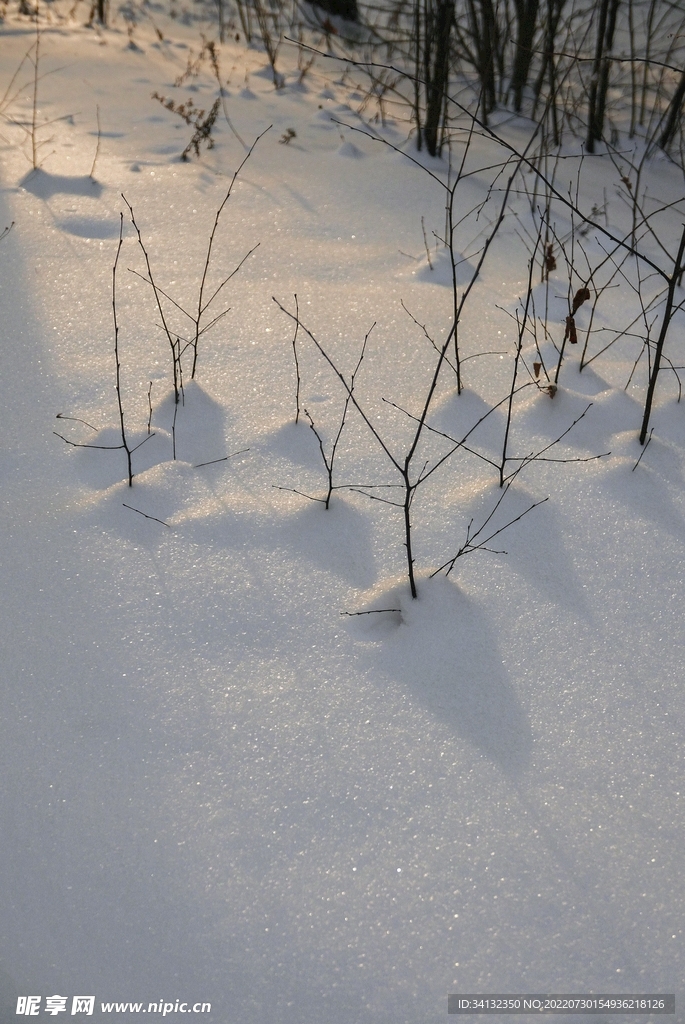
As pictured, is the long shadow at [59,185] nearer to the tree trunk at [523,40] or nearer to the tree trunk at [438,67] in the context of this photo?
the tree trunk at [438,67]

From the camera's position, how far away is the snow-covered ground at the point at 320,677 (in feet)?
4.08

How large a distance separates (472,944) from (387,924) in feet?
0.43

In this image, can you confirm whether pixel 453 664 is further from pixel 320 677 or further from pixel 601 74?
pixel 601 74

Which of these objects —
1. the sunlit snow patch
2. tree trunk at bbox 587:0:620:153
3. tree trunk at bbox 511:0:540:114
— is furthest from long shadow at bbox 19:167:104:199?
tree trunk at bbox 587:0:620:153

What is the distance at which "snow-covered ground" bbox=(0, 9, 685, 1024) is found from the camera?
1.24 meters

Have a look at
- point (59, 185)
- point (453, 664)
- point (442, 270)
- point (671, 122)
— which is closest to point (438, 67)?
point (442, 270)

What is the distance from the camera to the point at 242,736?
1.48 m

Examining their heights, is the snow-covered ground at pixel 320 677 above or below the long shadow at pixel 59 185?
below

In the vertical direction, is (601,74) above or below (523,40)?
below

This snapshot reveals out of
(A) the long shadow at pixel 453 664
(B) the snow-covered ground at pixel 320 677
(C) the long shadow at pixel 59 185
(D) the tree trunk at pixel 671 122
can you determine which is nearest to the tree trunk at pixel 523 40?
(D) the tree trunk at pixel 671 122

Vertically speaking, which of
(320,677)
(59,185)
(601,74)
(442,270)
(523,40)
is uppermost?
(523,40)

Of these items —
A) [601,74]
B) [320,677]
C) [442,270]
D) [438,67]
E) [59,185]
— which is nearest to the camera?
[320,677]

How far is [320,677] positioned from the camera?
1.58 metres

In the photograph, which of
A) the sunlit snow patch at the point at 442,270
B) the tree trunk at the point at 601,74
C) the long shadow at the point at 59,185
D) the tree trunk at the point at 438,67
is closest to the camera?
the sunlit snow patch at the point at 442,270
